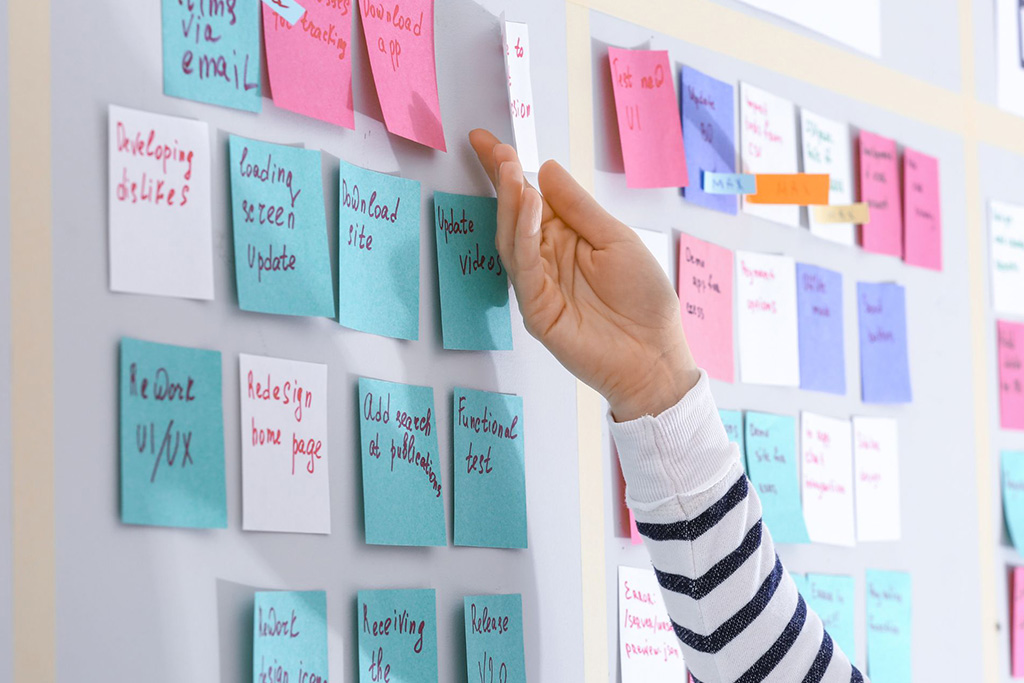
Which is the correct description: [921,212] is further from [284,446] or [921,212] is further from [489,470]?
[284,446]

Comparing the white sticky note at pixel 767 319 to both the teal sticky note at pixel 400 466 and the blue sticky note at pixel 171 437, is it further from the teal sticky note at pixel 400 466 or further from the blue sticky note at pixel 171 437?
the blue sticky note at pixel 171 437

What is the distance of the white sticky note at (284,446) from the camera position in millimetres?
704

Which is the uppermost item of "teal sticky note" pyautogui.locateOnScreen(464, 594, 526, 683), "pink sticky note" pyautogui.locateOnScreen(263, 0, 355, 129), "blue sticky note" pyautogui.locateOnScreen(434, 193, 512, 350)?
"pink sticky note" pyautogui.locateOnScreen(263, 0, 355, 129)

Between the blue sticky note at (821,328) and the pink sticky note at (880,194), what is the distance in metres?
0.08

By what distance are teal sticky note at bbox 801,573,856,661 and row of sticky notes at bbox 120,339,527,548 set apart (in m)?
0.39

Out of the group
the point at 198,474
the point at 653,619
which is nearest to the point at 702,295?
the point at 653,619

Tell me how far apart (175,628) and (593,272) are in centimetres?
42

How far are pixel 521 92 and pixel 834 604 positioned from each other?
0.63 meters

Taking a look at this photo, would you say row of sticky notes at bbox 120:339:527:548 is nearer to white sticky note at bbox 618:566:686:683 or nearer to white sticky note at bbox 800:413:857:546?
white sticky note at bbox 618:566:686:683

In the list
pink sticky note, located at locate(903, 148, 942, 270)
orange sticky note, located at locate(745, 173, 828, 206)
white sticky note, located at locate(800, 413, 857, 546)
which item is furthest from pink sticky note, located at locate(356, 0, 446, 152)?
pink sticky note, located at locate(903, 148, 942, 270)

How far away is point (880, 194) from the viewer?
1.21 meters

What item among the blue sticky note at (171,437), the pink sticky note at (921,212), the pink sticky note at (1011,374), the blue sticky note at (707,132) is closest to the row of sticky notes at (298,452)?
the blue sticky note at (171,437)

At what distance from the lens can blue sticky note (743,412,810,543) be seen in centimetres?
103

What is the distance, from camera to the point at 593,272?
842 mm
